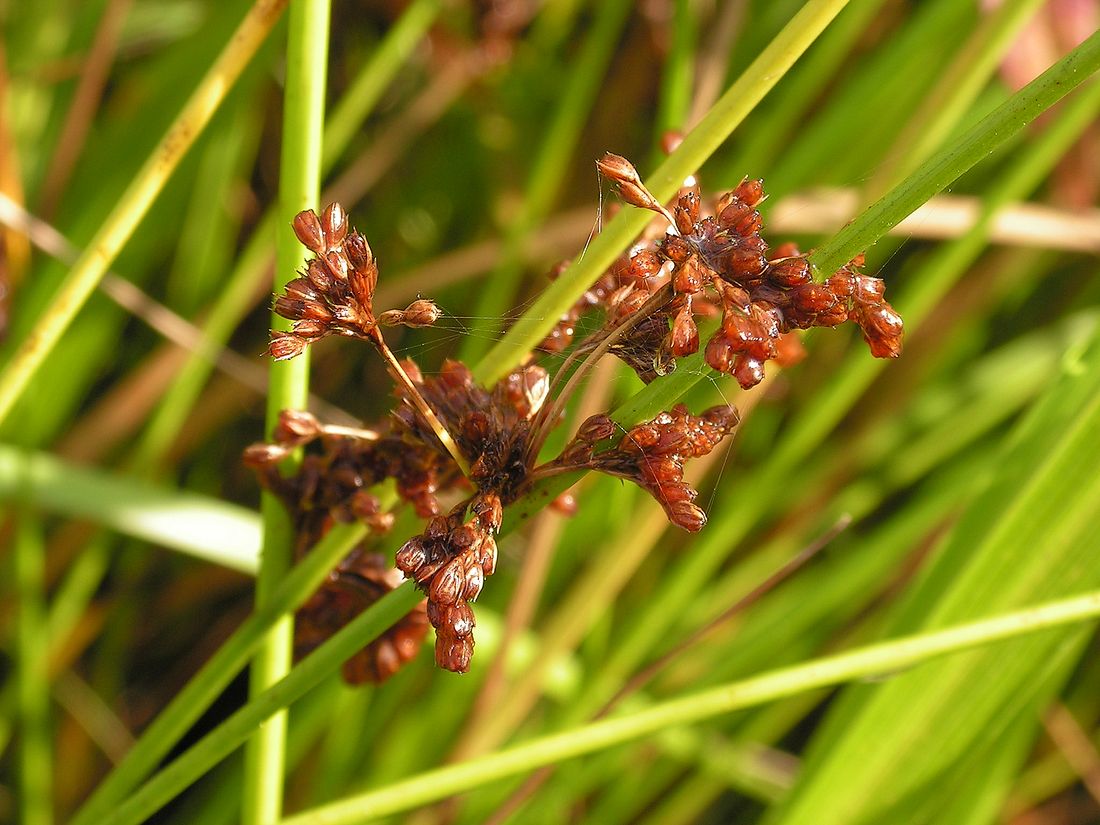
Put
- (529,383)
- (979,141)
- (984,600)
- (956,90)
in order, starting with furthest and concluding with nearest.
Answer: (956,90)
(984,600)
(529,383)
(979,141)

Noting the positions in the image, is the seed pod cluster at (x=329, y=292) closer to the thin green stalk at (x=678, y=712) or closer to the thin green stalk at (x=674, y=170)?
the thin green stalk at (x=674, y=170)

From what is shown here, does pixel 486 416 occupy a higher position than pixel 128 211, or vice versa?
pixel 128 211

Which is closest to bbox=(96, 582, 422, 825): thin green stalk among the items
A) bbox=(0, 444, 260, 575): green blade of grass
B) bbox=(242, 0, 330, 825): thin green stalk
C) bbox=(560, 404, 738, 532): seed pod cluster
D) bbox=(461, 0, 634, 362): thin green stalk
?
bbox=(242, 0, 330, 825): thin green stalk

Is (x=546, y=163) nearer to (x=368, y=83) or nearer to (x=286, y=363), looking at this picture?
(x=368, y=83)

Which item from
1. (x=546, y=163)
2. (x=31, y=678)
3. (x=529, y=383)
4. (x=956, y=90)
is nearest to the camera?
(x=529, y=383)

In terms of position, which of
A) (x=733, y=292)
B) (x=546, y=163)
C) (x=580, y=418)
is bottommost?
(x=733, y=292)

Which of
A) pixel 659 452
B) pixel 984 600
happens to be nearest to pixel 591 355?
pixel 659 452

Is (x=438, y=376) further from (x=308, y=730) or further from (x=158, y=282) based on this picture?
(x=158, y=282)

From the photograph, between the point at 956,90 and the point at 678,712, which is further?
the point at 956,90

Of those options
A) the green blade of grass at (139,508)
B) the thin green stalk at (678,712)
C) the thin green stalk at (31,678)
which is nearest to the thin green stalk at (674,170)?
the thin green stalk at (678,712)
